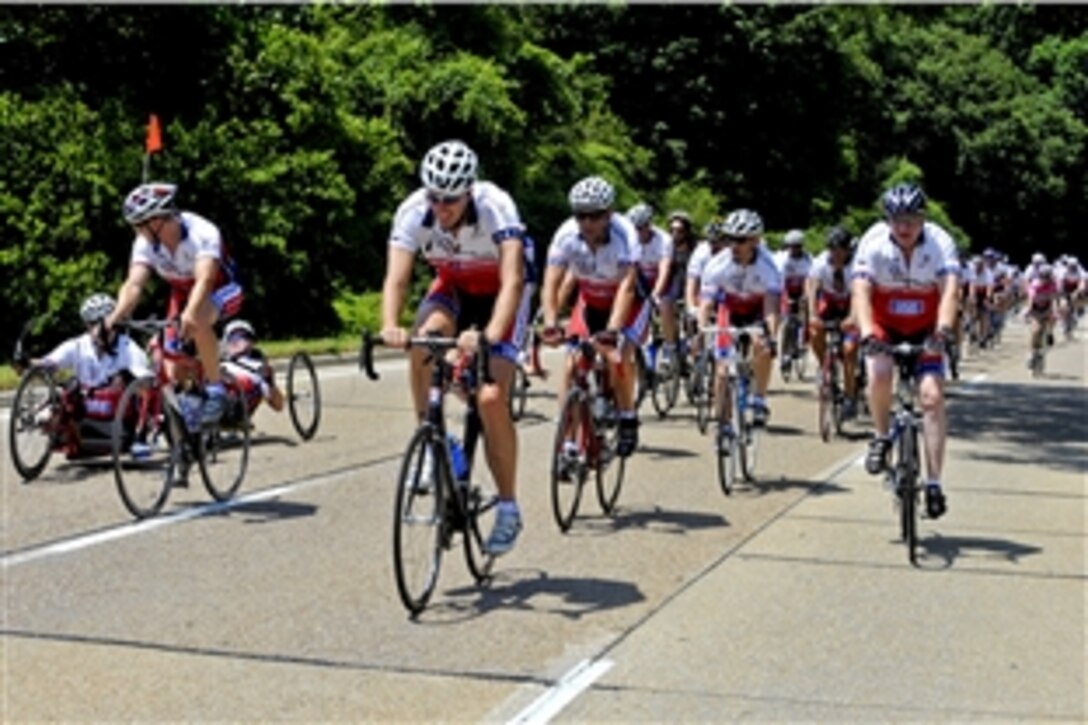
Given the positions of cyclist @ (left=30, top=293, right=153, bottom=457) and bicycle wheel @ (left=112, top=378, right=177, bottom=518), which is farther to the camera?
cyclist @ (left=30, top=293, right=153, bottom=457)

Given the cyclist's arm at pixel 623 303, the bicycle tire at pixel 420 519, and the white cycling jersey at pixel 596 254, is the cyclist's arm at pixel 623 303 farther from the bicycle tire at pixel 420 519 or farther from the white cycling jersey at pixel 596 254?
the bicycle tire at pixel 420 519

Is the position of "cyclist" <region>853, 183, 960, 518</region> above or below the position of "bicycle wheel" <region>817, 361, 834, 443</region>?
above

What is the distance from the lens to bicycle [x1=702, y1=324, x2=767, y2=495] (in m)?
11.8

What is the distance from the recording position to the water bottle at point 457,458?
25.8 ft

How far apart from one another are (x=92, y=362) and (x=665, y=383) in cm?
705

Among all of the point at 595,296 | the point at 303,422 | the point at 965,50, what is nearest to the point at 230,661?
the point at 595,296

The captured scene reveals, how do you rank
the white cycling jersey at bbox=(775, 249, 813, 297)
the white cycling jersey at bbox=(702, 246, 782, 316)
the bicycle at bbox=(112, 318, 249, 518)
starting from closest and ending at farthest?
the bicycle at bbox=(112, 318, 249, 518)
the white cycling jersey at bbox=(702, 246, 782, 316)
the white cycling jersey at bbox=(775, 249, 813, 297)

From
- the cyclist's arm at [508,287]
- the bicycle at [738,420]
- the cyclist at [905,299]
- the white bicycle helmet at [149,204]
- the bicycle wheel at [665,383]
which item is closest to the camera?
the cyclist's arm at [508,287]

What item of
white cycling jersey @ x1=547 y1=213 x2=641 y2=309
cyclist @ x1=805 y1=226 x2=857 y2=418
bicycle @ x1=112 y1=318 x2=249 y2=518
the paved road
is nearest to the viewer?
the paved road

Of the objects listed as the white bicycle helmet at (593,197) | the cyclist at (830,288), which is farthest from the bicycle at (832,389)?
the white bicycle helmet at (593,197)

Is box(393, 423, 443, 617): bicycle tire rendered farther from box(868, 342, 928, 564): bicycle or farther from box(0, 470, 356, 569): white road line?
box(868, 342, 928, 564): bicycle

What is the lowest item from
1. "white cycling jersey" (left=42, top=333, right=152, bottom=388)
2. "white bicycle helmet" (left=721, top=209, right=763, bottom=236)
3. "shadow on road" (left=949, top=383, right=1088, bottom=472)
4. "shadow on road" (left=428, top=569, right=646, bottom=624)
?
"shadow on road" (left=949, top=383, right=1088, bottom=472)

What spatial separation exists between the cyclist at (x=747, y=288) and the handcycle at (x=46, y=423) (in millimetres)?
4739

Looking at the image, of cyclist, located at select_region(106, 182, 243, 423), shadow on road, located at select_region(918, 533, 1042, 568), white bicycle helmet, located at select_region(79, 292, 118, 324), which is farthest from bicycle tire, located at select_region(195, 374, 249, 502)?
shadow on road, located at select_region(918, 533, 1042, 568)
